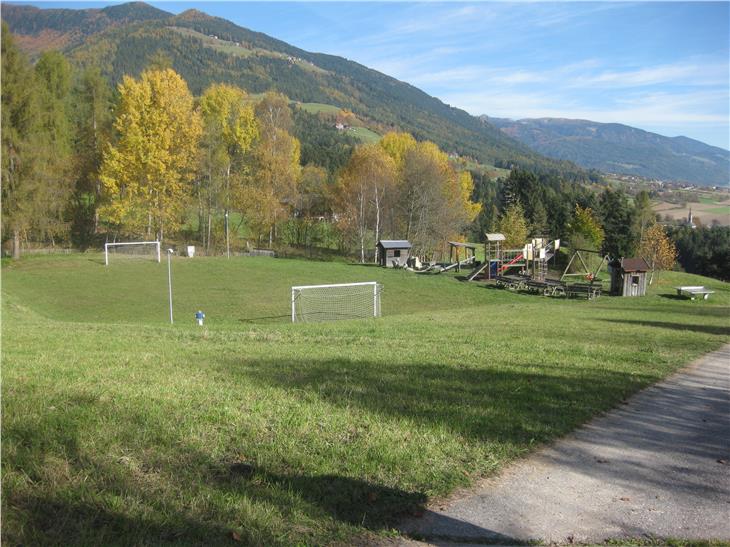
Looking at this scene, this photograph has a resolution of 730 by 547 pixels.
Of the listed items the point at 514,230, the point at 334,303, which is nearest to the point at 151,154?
the point at 334,303

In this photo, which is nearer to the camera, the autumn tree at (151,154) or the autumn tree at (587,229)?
the autumn tree at (151,154)

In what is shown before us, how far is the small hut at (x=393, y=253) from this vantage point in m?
47.1

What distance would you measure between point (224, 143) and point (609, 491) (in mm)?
51565

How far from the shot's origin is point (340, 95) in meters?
198

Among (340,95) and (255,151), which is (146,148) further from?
(340,95)

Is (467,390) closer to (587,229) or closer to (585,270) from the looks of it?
(585,270)

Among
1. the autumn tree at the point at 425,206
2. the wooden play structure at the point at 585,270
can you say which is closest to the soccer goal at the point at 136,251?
the autumn tree at the point at 425,206

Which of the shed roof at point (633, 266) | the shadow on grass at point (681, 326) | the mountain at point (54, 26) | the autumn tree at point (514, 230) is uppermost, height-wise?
the mountain at point (54, 26)

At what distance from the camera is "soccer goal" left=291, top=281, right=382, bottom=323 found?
2455 centimetres

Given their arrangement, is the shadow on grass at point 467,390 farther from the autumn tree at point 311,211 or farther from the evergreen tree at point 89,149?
the autumn tree at point 311,211

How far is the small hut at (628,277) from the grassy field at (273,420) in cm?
2180

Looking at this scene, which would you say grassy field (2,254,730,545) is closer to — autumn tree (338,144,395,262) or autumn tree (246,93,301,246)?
autumn tree (246,93,301,246)

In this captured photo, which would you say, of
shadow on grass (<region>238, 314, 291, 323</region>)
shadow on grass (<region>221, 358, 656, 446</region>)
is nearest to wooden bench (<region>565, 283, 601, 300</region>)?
shadow on grass (<region>238, 314, 291, 323</region>)

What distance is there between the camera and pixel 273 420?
5.82 metres
